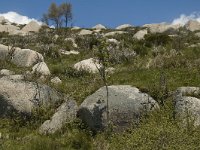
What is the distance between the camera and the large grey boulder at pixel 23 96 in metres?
18.8

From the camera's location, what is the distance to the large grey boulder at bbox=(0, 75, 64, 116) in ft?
61.8

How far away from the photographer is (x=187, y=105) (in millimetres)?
17391

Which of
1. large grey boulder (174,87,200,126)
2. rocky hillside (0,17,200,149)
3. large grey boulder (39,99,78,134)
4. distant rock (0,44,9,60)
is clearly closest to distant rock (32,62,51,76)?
rocky hillside (0,17,200,149)

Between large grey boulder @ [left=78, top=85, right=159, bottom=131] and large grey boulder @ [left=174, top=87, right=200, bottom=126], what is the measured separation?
2.84 feet

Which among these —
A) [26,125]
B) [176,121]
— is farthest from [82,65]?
[176,121]

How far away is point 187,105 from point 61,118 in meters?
4.48

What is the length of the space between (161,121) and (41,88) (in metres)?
5.31

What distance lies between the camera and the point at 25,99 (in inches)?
754

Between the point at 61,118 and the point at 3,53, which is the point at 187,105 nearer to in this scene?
the point at 61,118

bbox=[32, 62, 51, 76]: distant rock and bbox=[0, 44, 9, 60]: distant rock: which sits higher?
bbox=[0, 44, 9, 60]: distant rock

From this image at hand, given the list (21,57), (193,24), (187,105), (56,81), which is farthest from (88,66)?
(193,24)

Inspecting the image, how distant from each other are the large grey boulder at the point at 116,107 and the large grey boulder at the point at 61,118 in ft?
1.19

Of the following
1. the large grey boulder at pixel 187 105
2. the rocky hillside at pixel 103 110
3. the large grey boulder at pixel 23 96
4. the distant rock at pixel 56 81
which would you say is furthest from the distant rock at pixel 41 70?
the large grey boulder at pixel 187 105

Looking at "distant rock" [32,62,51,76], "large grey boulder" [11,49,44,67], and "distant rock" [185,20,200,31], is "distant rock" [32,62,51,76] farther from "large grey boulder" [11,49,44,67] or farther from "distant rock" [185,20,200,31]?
"distant rock" [185,20,200,31]
